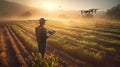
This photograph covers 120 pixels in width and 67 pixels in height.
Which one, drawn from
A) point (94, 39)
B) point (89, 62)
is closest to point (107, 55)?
point (89, 62)

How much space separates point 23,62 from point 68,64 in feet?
8.89

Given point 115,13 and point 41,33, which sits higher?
point 41,33

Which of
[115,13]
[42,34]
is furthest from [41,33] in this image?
[115,13]

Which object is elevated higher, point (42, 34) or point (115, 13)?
point (42, 34)

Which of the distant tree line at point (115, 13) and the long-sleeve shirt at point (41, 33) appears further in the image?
the distant tree line at point (115, 13)

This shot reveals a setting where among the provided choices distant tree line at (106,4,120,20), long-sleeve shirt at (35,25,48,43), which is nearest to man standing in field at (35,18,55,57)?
long-sleeve shirt at (35,25,48,43)

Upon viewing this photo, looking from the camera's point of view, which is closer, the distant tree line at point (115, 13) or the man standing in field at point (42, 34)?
the man standing in field at point (42, 34)

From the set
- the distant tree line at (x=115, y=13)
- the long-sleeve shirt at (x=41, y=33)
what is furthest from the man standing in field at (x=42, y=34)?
the distant tree line at (x=115, y=13)

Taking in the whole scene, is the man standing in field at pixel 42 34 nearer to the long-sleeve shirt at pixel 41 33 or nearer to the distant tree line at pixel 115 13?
the long-sleeve shirt at pixel 41 33

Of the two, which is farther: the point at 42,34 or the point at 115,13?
the point at 115,13

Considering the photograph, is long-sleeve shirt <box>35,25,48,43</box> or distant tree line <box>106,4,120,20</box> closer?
long-sleeve shirt <box>35,25,48,43</box>

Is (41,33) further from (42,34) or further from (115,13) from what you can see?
(115,13)

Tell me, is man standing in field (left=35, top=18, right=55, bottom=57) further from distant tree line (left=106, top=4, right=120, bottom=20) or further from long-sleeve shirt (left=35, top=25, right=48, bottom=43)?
distant tree line (left=106, top=4, right=120, bottom=20)

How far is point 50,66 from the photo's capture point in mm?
7980
